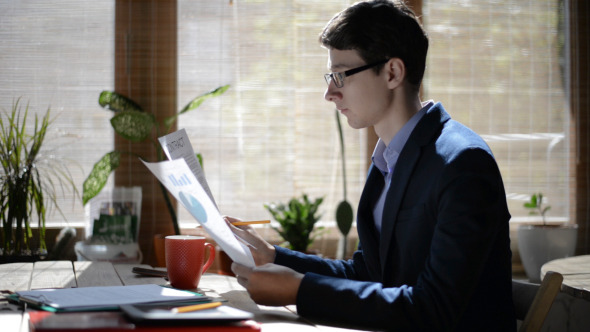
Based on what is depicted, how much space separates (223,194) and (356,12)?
7.53 ft

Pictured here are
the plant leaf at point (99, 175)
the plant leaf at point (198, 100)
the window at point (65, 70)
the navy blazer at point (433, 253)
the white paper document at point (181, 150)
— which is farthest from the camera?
the window at point (65, 70)

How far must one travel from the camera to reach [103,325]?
0.94 meters

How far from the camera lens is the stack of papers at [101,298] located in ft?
3.48

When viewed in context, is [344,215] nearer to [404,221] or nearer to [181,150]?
[404,221]

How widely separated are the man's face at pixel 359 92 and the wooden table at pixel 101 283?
50 cm

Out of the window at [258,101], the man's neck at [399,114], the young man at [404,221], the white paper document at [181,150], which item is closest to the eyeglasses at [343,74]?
the young man at [404,221]

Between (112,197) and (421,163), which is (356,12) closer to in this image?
(421,163)

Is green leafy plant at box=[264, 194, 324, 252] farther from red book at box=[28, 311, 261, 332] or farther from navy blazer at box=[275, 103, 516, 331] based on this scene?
red book at box=[28, 311, 261, 332]

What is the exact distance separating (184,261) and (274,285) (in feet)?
0.92

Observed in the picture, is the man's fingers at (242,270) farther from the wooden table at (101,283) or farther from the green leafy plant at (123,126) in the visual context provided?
the green leafy plant at (123,126)

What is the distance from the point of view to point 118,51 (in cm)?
360

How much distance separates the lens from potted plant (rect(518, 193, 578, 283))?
11.8ft

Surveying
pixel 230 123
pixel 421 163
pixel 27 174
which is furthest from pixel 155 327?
pixel 230 123

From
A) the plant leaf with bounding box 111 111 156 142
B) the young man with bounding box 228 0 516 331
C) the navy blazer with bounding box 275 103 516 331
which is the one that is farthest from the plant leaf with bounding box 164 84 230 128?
the navy blazer with bounding box 275 103 516 331
